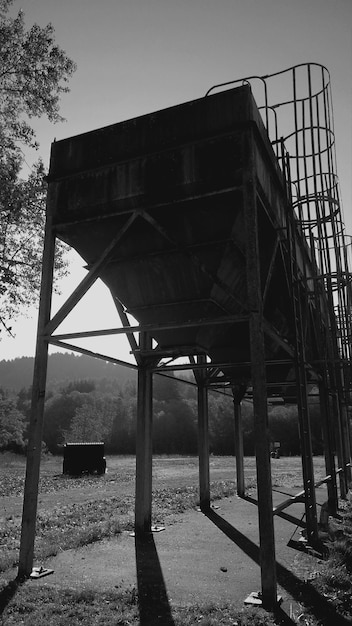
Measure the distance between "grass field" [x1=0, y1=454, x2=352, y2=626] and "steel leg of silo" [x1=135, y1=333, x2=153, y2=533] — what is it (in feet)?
2.18

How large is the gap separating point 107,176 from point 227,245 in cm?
236

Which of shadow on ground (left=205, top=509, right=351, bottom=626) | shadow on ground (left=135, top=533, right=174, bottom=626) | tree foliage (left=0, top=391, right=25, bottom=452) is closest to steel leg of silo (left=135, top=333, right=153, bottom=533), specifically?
shadow on ground (left=135, top=533, right=174, bottom=626)

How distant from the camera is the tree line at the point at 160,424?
5456cm

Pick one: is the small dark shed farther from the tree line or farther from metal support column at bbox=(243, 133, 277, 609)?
the tree line

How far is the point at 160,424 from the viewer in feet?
243

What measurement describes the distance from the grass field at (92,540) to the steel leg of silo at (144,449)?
67 centimetres

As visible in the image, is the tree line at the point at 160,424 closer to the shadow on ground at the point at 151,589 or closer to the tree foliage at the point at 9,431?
the tree foliage at the point at 9,431

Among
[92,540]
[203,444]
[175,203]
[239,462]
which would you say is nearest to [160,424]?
[239,462]

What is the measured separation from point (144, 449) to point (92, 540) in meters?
2.04

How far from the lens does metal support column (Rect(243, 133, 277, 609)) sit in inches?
199

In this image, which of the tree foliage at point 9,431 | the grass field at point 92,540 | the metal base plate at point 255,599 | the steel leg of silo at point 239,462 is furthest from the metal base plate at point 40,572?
the tree foliage at point 9,431

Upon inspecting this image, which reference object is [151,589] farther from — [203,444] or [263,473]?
[203,444]

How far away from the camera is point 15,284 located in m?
14.3

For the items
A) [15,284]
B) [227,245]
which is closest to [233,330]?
[227,245]
